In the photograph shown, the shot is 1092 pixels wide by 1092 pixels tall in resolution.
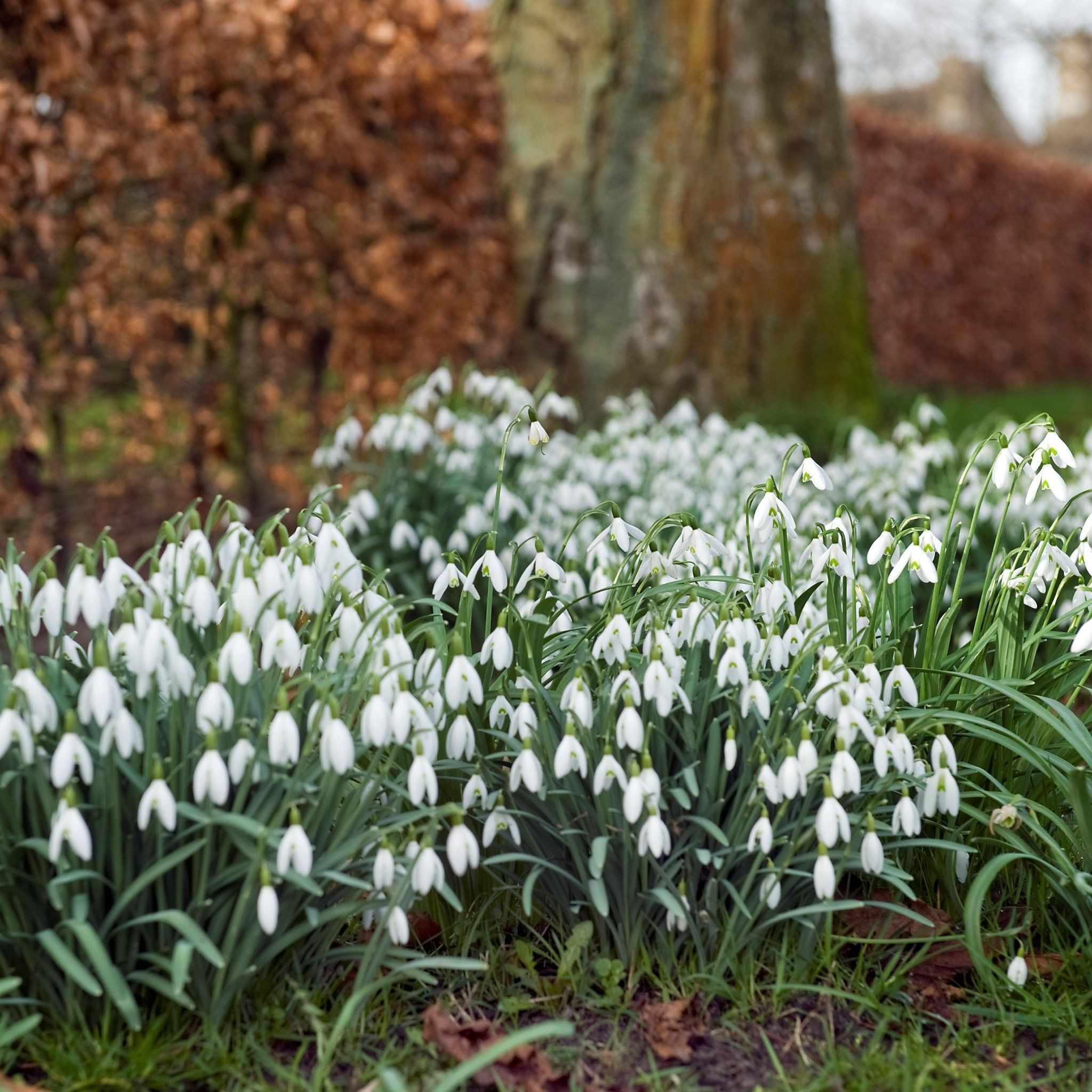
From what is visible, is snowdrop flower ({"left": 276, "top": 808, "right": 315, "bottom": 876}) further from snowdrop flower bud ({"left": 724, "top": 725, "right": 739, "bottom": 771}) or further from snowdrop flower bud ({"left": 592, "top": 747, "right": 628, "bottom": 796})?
snowdrop flower bud ({"left": 724, "top": 725, "right": 739, "bottom": 771})

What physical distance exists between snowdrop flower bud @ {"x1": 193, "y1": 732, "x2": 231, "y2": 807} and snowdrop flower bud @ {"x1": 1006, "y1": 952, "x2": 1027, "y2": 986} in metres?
1.25

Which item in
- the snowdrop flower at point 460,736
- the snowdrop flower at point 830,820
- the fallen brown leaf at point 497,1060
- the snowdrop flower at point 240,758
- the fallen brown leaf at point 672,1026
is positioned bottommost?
the fallen brown leaf at point 672,1026

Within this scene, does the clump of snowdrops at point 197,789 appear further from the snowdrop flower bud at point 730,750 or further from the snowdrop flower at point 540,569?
the snowdrop flower bud at point 730,750

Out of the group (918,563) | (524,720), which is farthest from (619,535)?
(918,563)

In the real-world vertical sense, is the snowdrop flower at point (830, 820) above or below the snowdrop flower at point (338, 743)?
Answer: below

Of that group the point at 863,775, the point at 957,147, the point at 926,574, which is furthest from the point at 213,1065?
the point at 957,147

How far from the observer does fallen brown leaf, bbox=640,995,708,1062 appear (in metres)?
1.82

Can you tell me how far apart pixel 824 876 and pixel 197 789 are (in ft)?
3.01

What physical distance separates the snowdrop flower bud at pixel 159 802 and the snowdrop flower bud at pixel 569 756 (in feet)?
1.87

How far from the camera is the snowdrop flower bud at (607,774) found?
Result: 72.2 inches

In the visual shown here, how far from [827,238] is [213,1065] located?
16.5 feet

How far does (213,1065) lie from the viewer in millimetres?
1742

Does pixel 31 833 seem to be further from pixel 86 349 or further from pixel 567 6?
pixel 567 6

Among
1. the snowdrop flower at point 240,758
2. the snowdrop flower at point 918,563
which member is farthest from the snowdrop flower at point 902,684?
the snowdrop flower at point 240,758
